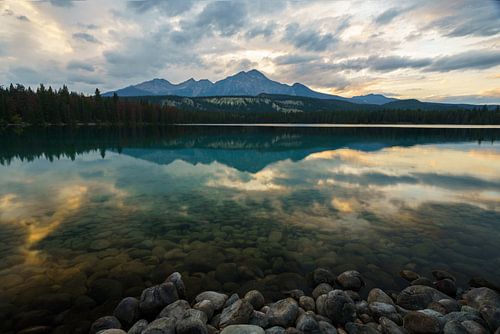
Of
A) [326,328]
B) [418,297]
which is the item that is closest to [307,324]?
[326,328]

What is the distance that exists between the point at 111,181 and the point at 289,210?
20481 mm

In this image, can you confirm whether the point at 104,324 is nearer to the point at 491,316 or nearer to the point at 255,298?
the point at 255,298

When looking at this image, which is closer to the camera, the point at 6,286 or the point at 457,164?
the point at 6,286

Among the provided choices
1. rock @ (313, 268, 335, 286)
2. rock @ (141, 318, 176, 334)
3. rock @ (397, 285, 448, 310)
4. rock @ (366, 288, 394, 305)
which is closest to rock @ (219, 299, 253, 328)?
rock @ (141, 318, 176, 334)

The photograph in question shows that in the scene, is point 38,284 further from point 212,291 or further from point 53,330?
point 212,291

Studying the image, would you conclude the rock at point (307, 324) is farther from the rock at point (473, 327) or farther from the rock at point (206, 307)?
the rock at point (473, 327)

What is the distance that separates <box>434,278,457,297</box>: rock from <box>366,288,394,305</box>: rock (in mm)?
2553

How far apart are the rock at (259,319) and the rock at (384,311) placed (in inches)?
151

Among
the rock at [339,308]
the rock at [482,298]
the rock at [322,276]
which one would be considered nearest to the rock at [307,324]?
Result: the rock at [339,308]

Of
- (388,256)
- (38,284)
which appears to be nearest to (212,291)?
(38,284)

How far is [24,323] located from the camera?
8820 millimetres

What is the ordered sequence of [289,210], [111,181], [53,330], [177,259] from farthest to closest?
[111,181] → [289,210] → [177,259] → [53,330]

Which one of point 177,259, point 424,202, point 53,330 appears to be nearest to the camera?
point 53,330

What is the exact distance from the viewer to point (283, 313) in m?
8.94
